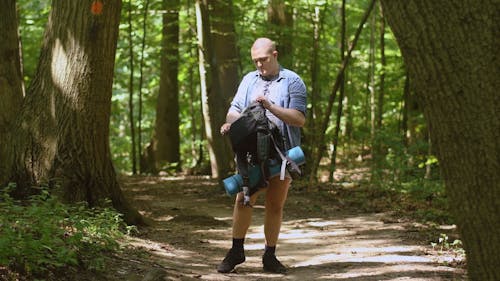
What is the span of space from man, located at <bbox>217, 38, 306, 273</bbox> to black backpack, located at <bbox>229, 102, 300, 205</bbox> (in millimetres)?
109

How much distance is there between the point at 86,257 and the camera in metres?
5.76

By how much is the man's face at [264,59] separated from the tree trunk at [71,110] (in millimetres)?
2480

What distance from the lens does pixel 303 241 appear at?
8727mm

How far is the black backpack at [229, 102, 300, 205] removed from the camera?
6008mm

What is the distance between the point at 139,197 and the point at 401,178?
17.0ft

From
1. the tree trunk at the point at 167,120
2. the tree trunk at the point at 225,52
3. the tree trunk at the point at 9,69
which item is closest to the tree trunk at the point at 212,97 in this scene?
the tree trunk at the point at 225,52

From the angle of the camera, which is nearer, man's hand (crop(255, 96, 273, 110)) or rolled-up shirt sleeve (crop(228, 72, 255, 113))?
man's hand (crop(255, 96, 273, 110))

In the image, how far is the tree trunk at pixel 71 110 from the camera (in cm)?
768

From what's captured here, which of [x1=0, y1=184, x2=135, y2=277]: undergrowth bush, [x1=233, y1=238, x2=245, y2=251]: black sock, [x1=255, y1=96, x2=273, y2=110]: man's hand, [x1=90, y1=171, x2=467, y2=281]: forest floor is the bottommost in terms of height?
[x1=90, y1=171, x2=467, y2=281]: forest floor

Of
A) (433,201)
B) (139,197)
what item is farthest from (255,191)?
(139,197)

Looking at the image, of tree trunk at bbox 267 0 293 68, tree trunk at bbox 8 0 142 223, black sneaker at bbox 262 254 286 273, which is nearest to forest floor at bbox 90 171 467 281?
black sneaker at bbox 262 254 286 273

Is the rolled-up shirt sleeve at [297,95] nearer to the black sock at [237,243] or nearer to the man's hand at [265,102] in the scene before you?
the man's hand at [265,102]

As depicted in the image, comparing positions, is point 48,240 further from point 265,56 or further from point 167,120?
point 167,120

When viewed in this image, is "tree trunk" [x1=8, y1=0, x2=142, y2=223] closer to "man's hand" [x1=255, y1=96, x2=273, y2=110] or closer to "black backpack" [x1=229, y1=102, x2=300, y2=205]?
"black backpack" [x1=229, y1=102, x2=300, y2=205]
